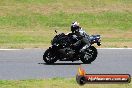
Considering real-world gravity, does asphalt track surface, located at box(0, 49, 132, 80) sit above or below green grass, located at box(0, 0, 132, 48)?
above

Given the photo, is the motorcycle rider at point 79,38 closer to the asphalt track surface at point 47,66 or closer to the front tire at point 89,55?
the front tire at point 89,55

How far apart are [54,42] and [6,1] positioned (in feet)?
76.4

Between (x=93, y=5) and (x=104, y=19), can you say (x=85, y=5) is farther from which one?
(x=104, y=19)

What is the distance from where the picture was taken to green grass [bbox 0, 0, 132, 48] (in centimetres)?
3316

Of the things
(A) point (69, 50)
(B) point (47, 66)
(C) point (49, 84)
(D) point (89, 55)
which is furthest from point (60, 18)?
(C) point (49, 84)

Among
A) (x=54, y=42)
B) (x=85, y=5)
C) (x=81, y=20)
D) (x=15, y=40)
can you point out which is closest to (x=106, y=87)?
(x=54, y=42)

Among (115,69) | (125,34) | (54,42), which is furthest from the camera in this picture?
(125,34)

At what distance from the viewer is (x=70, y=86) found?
12.9m

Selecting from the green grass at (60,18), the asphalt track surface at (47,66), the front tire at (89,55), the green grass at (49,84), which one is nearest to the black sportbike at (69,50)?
the front tire at (89,55)

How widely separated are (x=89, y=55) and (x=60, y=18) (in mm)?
19012

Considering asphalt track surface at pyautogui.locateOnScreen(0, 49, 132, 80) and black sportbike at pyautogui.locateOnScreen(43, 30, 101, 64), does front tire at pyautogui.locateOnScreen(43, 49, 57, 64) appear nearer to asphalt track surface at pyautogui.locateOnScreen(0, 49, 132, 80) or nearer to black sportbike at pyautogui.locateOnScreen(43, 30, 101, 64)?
black sportbike at pyautogui.locateOnScreen(43, 30, 101, 64)

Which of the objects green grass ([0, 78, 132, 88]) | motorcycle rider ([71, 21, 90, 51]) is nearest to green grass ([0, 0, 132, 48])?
motorcycle rider ([71, 21, 90, 51])

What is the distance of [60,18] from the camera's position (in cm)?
3812

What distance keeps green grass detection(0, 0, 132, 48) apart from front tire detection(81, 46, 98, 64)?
10.6 meters
